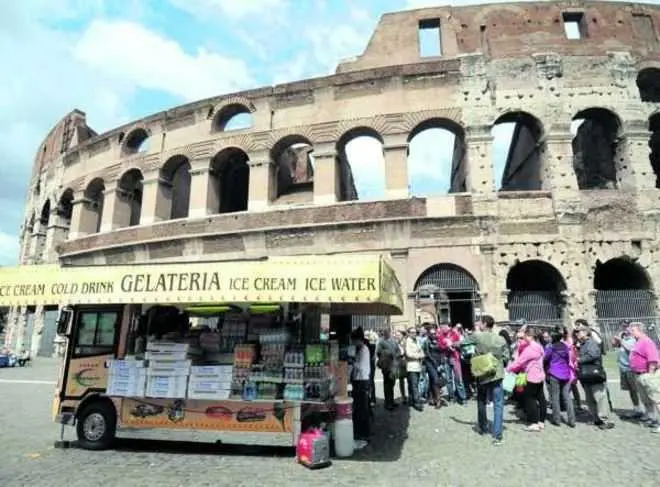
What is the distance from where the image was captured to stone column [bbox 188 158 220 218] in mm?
16984

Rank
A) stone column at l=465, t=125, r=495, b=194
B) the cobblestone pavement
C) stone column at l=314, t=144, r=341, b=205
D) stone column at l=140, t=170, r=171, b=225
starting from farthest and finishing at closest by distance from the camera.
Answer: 1. stone column at l=140, t=170, r=171, b=225
2. stone column at l=314, t=144, r=341, b=205
3. stone column at l=465, t=125, r=495, b=194
4. the cobblestone pavement

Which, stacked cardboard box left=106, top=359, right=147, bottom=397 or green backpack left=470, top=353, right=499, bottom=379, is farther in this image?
green backpack left=470, top=353, right=499, bottom=379

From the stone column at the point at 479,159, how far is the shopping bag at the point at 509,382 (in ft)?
28.1

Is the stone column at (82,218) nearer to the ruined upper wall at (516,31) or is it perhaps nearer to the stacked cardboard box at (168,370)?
the ruined upper wall at (516,31)

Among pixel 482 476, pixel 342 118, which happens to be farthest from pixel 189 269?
pixel 342 118

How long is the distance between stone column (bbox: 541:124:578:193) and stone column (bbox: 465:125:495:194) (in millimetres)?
1848

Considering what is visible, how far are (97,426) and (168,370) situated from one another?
126 centimetres

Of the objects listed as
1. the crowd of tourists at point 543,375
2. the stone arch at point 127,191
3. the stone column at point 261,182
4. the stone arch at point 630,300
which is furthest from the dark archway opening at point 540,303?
the stone arch at point 127,191

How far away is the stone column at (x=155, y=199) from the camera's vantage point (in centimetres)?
1802

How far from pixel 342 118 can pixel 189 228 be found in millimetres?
7007

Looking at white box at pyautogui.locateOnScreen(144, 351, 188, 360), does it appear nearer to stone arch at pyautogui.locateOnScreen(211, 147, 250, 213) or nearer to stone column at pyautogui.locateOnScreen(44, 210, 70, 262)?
stone arch at pyautogui.locateOnScreen(211, 147, 250, 213)

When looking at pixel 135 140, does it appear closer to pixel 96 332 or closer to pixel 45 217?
pixel 45 217

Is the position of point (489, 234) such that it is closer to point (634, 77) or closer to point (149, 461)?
point (634, 77)

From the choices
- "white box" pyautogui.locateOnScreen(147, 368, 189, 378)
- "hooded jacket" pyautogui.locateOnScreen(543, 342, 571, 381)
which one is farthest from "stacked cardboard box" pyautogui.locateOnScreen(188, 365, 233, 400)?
"hooded jacket" pyautogui.locateOnScreen(543, 342, 571, 381)
